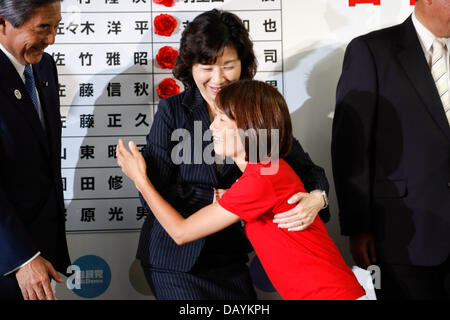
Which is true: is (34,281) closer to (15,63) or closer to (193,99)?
(15,63)

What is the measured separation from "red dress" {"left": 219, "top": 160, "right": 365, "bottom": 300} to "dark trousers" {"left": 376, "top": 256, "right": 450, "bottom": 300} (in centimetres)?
43

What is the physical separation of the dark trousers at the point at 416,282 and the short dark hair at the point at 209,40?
0.92 m

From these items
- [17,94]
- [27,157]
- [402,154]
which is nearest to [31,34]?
[17,94]

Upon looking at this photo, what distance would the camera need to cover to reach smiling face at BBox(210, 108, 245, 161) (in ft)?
4.59

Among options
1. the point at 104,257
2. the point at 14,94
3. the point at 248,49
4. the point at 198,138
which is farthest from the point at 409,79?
the point at 104,257

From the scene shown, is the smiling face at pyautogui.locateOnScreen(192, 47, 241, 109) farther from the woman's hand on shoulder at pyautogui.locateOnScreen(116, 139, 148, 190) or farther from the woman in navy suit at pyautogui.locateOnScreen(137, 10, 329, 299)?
the woman's hand on shoulder at pyautogui.locateOnScreen(116, 139, 148, 190)

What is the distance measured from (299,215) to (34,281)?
2.50 feet

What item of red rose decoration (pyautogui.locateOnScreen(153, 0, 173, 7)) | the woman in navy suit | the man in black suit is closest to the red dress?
the woman in navy suit

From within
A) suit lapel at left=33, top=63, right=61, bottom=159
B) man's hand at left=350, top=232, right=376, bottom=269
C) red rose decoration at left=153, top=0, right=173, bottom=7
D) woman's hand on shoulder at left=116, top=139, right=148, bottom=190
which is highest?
red rose decoration at left=153, top=0, right=173, bottom=7

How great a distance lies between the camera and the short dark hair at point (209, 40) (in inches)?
64.0

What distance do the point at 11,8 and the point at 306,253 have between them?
43.4 inches

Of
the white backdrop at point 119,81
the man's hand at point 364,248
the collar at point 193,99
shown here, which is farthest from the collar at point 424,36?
the collar at point 193,99

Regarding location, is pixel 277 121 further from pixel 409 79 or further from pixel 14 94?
pixel 14 94

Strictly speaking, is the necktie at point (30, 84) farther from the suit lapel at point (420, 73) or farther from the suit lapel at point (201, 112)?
the suit lapel at point (420, 73)
